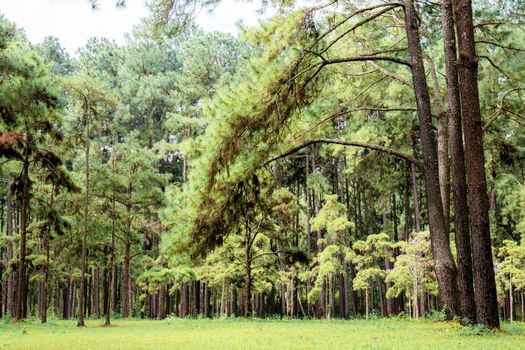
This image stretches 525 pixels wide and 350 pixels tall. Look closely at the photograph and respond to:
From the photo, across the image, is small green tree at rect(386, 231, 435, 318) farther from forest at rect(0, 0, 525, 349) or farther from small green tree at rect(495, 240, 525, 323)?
small green tree at rect(495, 240, 525, 323)

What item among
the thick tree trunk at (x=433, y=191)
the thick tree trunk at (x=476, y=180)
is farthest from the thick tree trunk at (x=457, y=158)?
the thick tree trunk at (x=476, y=180)

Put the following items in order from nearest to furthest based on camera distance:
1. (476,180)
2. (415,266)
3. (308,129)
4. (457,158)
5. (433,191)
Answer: (476,180) → (433,191) → (457,158) → (308,129) → (415,266)

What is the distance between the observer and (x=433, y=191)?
941 cm

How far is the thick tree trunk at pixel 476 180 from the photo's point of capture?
8383 mm

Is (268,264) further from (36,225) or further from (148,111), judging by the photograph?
(148,111)

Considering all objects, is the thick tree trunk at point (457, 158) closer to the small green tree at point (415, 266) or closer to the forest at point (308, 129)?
the forest at point (308, 129)

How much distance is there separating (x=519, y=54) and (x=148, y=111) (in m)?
30.4

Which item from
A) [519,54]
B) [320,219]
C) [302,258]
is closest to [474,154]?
[519,54]

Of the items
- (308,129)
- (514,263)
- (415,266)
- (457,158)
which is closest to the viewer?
(457,158)

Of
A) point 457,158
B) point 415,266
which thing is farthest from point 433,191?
point 415,266

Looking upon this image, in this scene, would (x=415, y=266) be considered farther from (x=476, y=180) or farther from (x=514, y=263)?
(x=476, y=180)

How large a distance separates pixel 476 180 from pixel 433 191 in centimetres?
93

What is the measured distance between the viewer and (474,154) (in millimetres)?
8711

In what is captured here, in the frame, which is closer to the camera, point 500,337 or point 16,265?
point 500,337
